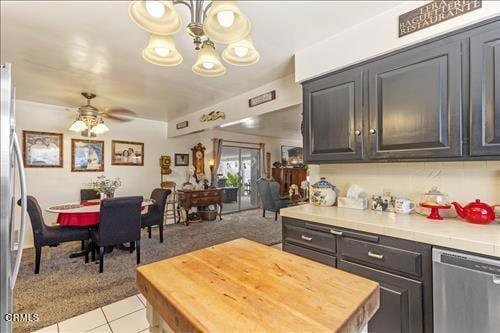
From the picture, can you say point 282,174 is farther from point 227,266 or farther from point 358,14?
point 227,266

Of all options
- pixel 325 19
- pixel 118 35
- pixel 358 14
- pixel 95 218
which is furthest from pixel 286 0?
pixel 95 218

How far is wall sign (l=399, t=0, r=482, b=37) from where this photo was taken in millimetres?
1433

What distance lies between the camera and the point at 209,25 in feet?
3.73

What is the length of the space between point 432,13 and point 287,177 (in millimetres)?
5678

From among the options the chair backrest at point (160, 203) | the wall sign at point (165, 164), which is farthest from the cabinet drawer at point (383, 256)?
the wall sign at point (165, 164)

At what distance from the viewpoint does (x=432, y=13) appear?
1549 mm

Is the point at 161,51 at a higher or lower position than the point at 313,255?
higher

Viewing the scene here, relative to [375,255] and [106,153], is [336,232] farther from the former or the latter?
[106,153]

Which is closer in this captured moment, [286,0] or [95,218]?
[286,0]

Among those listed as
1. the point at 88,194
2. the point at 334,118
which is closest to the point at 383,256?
the point at 334,118

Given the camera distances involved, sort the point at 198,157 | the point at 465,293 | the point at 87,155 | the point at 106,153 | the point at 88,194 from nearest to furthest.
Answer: the point at 465,293, the point at 88,194, the point at 87,155, the point at 106,153, the point at 198,157

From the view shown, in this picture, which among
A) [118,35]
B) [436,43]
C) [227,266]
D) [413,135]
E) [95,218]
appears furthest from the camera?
[95,218]

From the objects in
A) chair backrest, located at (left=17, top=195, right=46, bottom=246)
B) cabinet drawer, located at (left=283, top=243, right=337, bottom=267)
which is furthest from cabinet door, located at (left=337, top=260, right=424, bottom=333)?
chair backrest, located at (left=17, top=195, right=46, bottom=246)

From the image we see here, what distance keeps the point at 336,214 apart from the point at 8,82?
6.96 ft
